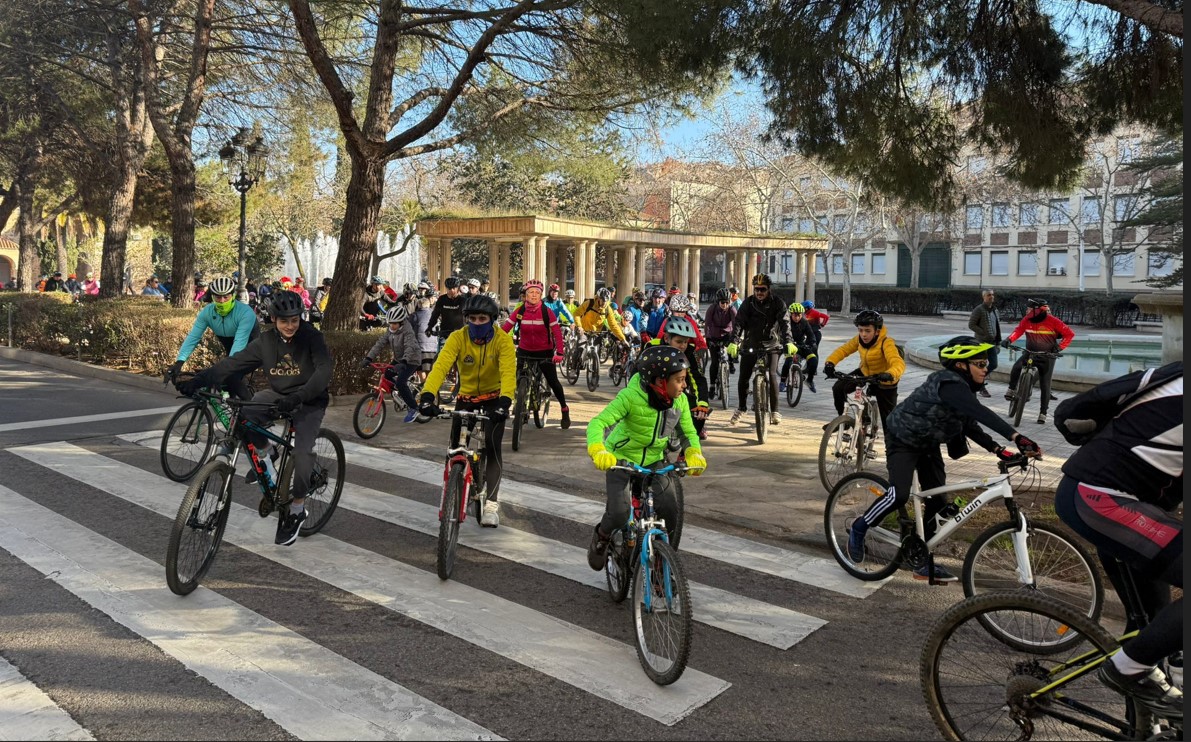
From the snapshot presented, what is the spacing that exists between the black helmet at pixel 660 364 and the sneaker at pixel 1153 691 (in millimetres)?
2412

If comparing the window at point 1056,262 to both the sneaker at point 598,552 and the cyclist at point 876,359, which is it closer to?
the cyclist at point 876,359

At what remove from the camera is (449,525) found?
558cm

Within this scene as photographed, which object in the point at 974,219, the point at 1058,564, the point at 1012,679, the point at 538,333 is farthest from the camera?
the point at 974,219

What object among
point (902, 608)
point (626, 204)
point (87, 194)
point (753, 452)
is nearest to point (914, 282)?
point (626, 204)

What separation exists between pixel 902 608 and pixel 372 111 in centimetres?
1188

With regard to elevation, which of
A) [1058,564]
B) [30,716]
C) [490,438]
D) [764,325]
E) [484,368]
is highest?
[764,325]

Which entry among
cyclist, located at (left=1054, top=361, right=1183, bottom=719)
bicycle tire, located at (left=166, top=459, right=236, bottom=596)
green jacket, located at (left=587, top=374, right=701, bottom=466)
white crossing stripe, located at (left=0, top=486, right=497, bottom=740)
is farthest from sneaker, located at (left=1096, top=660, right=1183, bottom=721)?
bicycle tire, located at (left=166, top=459, right=236, bottom=596)

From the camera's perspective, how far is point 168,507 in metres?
7.20

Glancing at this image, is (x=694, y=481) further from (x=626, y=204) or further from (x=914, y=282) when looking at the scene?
(x=914, y=282)

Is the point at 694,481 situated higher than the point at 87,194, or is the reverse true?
the point at 87,194

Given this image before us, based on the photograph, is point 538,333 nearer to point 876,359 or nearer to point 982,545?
Answer: point 876,359

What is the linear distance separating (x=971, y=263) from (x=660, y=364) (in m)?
66.6

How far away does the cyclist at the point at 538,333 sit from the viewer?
10.8 metres

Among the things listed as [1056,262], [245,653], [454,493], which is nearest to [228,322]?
[454,493]
